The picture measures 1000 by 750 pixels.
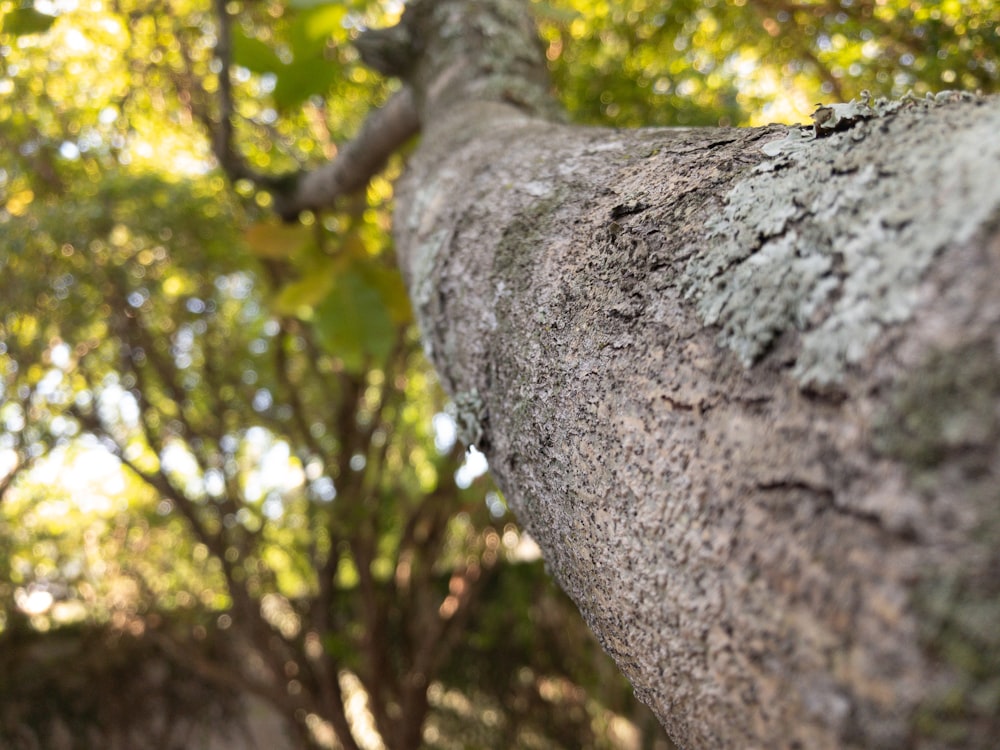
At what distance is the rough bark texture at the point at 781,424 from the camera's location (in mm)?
335

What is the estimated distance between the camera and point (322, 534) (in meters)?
3.76

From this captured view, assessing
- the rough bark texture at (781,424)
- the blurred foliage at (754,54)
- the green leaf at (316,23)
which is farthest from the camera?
the green leaf at (316,23)

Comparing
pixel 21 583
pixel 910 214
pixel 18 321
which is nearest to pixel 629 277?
pixel 910 214

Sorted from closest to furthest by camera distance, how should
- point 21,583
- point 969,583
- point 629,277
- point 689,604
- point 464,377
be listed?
point 969,583
point 689,604
point 629,277
point 464,377
point 21,583

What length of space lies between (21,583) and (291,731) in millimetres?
1507

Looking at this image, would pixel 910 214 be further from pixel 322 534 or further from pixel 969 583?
pixel 322 534

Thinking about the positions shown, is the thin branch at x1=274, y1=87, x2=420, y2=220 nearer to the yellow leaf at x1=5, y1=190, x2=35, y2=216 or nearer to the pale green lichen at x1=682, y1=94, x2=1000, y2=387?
the pale green lichen at x1=682, y1=94, x2=1000, y2=387

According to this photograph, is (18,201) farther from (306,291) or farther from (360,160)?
(360,160)

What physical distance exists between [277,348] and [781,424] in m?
3.04

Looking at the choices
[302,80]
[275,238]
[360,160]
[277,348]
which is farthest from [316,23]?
[277,348]

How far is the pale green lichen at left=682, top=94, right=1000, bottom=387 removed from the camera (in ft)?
1.21

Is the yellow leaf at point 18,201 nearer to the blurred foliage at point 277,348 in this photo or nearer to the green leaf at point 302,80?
the blurred foliage at point 277,348

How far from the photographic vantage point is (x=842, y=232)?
1.34ft

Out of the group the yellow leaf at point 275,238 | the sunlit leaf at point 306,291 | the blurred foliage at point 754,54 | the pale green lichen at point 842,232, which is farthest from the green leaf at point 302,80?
the pale green lichen at point 842,232
